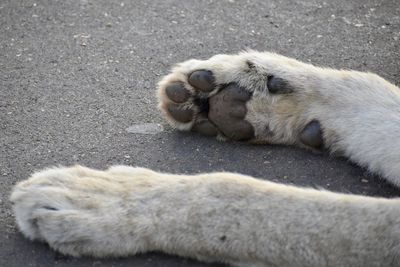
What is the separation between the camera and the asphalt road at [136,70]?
12.0 ft

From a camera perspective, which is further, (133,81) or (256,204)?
(133,81)

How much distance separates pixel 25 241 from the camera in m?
3.08

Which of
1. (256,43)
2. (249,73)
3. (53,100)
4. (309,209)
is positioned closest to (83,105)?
(53,100)

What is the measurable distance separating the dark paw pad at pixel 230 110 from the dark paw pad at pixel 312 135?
0.27 meters

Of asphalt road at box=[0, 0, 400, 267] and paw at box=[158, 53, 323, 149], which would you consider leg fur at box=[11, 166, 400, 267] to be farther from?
paw at box=[158, 53, 323, 149]

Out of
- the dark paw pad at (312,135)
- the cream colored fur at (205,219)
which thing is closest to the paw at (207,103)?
the dark paw pad at (312,135)

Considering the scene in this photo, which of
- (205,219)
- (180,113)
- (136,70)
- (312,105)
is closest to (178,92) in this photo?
(180,113)

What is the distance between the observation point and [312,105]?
3699 mm

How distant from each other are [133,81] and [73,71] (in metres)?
0.37

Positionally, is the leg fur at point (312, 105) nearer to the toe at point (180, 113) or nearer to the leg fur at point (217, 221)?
the toe at point (180, 113)

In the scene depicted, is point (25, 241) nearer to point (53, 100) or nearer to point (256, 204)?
point (256, 204)

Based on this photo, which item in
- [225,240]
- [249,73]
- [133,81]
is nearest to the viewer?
[225,240]

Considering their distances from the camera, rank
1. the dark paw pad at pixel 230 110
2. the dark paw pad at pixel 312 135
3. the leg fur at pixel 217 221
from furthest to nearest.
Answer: the dark paw pad at pixel 312 135 → the dark paw pad at pixel 230 110 → the leg fur at pixel 217 221

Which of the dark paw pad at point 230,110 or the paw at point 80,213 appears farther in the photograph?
the dark paw pad at point 230,110
